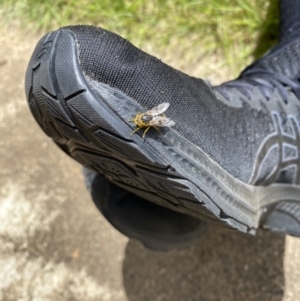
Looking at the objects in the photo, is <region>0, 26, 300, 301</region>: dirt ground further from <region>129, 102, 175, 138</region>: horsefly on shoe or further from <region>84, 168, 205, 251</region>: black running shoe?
<region>129, 102, 175, 138</region>: horsefly on shoe

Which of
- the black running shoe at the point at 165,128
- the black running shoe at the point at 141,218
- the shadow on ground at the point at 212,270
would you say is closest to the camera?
the black running shoe at the point at 165,128

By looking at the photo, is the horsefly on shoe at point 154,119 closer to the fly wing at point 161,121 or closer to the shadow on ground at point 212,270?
the fly wing at point 161,121

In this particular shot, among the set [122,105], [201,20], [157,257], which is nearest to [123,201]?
[157,257]

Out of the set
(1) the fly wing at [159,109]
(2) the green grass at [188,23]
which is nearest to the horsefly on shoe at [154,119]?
(1) the fly wing at [159,109]

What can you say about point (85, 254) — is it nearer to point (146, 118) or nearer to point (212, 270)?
point (212, 270)

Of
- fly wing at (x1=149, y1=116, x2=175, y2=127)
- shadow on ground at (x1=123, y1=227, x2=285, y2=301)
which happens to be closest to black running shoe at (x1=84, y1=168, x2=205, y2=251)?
shadow on ground at (x1=123, y1=227, x2=285, y2=301)

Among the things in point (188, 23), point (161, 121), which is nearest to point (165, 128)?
point (161, 121)

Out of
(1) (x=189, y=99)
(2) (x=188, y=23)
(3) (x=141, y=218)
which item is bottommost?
(3) (x=141, y=218)

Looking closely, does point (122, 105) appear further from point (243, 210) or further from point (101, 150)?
point (243, 210)
